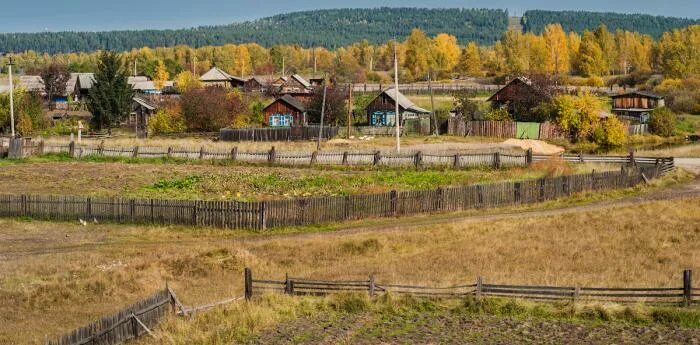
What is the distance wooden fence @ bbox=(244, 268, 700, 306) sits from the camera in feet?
78.6

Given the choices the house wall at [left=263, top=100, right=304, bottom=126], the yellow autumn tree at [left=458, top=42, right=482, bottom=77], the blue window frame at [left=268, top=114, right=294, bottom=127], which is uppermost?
the yellow autumn tree at [left=458, top=42, right=482, bottom=77]

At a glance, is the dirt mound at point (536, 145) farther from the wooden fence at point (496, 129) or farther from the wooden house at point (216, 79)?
the wooden house at point (216, 79)

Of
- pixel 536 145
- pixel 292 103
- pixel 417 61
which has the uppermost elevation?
pixel 417 61

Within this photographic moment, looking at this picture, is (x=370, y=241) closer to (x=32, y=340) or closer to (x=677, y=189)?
(x=32, y=340)

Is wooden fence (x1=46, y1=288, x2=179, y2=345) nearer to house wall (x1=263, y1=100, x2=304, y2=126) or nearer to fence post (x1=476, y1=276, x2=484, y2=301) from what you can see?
fence post (x1=476, y1=276, x2=484, y2=301)

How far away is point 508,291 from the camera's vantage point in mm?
24391

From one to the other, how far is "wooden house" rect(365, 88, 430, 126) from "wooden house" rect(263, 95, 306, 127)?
259 inches

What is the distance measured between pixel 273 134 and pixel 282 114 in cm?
1316

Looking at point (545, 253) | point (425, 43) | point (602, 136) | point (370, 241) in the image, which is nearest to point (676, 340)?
point (545, 253)

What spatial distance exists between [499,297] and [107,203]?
1915 centimetres

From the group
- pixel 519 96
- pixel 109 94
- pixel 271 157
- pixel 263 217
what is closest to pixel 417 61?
pixel 519 96

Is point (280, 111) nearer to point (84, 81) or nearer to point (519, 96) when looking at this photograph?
point (519, 96)

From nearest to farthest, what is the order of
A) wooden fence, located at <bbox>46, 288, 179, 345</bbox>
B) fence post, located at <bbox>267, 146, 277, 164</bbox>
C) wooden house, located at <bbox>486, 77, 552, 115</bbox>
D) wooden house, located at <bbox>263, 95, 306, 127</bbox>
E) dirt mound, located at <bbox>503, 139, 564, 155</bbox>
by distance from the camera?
wooden fence, located at <bbox>46, 288, 179, 345</bbox> < fence post, located at <bbox>267, 146, 277, 164</bbox> < dirt mound, located at <bbox>503, 139, 564, 155</bbox> < wooden house, located at <bbox>486, 77, 552, 115</bbox> < wooden house, located at <bbox>263, 95, 306, 127</bbox>

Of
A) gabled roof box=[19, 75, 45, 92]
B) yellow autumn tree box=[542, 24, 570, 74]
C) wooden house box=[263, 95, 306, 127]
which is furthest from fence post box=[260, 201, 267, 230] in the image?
yellow autumn tree box=[542, 24, 570, 74]
